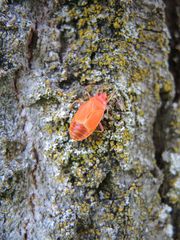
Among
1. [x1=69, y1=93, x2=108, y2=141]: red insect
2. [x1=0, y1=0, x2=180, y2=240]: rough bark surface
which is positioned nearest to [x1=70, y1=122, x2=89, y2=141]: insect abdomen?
[x1=69, y1=93, x2=108, y2=141]: red insect

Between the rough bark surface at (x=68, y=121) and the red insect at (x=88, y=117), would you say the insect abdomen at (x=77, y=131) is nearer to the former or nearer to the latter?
the red insect at (x=88, y=117)

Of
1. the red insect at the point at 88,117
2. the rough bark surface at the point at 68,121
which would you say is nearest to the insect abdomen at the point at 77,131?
the red insect at the point at 88,117

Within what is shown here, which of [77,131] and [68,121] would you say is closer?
[77,131]

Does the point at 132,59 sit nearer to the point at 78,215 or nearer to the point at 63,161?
the point at 63,161
